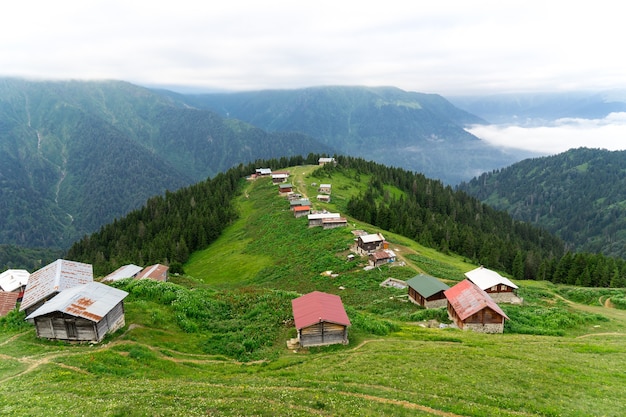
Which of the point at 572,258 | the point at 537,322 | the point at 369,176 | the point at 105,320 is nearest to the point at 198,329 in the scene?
the point at 105,320

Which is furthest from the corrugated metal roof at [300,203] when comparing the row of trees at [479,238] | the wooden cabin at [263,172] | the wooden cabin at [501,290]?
the wooden cabin at [501,290]

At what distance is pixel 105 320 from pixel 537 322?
5192 centimetres

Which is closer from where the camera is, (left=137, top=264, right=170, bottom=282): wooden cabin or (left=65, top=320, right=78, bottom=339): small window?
(left=65, top=320, right=78, bottom=339): small window

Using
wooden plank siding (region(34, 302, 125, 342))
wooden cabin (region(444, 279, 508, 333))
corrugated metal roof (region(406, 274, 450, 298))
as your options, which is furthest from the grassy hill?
corrugated metal roof (region(406, 274, 450, 298))

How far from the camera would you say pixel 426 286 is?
59125 millimetres

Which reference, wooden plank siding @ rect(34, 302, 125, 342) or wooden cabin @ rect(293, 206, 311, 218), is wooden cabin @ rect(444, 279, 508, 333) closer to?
wooden plank siding @ rect(34, 302, 125, 342)

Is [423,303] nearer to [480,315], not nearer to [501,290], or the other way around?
[480,315]

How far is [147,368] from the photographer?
29.7 m

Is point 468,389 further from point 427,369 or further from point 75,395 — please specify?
point 75,395

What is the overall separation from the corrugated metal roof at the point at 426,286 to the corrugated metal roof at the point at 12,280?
90791 mm

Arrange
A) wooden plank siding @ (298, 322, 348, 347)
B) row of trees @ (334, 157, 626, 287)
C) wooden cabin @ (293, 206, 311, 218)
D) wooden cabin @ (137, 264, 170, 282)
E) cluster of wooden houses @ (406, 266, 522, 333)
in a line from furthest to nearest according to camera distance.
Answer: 1. wooden cabin @ (293, 206, 311, 218)
2. row of trees @ (334, 157, 626, 287)
3. wooden cabin @ (137, 264, 170, 282)
4. cluster of wooden houses @ (406, 266, 522, 333)
5. wooden plank siding @ (298, 322, 348, 347)

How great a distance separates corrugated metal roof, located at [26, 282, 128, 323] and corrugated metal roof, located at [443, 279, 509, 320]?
4075 centimetres

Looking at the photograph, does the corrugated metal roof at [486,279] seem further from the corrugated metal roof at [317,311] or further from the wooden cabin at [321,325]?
the wooden cabin at [321,325]

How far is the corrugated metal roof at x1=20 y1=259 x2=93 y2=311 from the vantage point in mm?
45284
